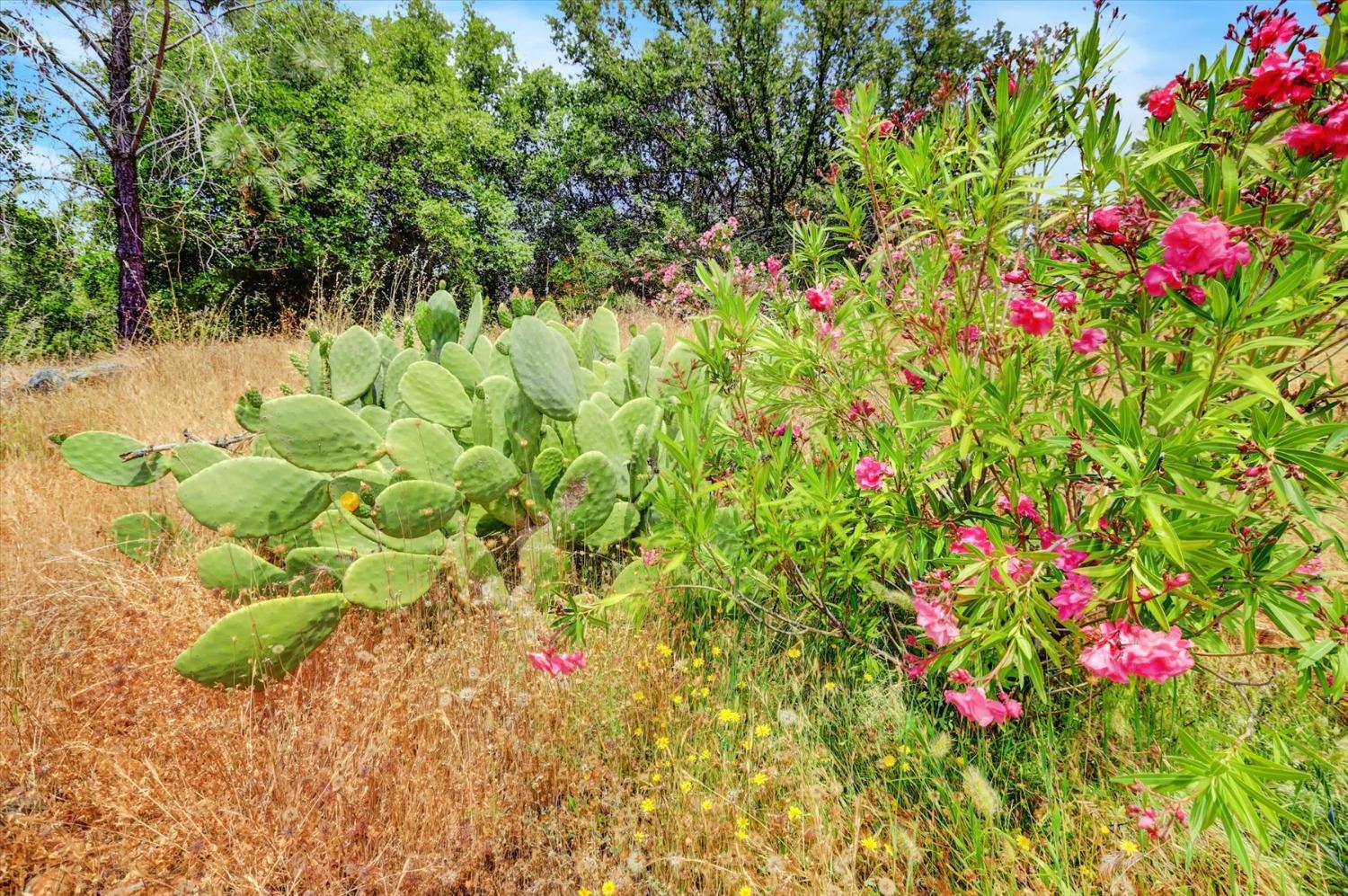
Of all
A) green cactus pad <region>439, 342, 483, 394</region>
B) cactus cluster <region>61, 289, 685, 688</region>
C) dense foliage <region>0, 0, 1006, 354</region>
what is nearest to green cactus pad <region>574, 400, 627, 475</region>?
cactus cluster <region>61, 289, 685, 688</region>

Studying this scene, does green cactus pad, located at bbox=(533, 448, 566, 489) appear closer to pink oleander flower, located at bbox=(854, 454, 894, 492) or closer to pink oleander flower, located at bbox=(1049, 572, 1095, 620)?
pink oleander flower, located at bbox=(854, 454, 894, 492)

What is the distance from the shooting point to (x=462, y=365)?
93.7 inches

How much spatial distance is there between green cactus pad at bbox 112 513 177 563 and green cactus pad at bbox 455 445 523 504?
124 centimetres

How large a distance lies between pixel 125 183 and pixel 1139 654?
859 cm

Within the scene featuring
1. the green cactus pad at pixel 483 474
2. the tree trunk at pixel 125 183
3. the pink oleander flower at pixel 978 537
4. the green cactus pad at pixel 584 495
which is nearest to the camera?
the pink oleander flower at pixel 978 537

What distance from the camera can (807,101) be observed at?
Answer: 36.7 feet

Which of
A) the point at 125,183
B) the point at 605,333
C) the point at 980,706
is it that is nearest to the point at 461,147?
the point at 125,183

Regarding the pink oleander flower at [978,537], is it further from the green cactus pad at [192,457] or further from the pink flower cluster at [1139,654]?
the green cactus pad at [192,457]

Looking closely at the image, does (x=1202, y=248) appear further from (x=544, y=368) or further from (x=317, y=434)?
(x=317, y=434)

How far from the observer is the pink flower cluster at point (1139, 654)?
2.90ft

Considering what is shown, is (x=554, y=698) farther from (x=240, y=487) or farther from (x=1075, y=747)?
(x=1075, y=747)

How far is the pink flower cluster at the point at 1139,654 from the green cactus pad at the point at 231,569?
6.91ft

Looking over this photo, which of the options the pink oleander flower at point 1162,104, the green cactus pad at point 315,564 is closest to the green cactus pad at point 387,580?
the green cactus pad at point 315,564

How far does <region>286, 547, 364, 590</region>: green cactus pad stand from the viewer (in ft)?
6.17
